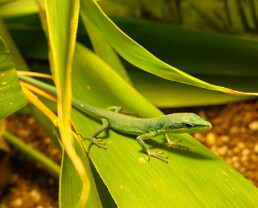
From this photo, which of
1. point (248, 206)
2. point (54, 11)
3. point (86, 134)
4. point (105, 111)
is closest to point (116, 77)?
point (105, 111)

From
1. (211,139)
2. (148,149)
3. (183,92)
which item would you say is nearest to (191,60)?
(183,92)

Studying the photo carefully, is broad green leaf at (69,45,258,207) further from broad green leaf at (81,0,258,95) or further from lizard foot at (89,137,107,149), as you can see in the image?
broad green leaf at (81,0,258,95)

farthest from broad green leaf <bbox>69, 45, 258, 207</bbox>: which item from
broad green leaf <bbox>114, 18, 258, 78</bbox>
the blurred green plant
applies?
broad green leaf <bbox>114, 18, 258, 78</bbox>

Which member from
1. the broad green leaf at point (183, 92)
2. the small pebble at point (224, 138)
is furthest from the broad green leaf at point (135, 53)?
the small pebble at point (224, 138)

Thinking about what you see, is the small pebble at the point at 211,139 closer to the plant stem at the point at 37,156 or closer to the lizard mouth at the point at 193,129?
the lizard mouth at the point at 193,129

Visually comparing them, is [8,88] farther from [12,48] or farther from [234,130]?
[234,130]

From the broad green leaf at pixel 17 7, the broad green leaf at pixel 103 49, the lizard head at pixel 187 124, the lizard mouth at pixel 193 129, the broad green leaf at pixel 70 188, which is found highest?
the broad green leaf at pixel 17 7
